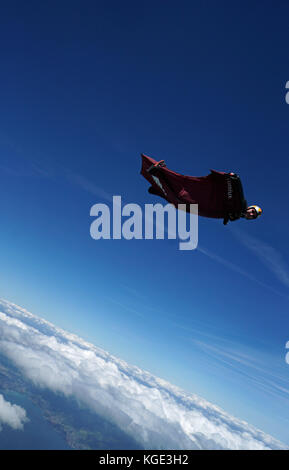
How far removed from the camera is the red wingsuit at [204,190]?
7.39m

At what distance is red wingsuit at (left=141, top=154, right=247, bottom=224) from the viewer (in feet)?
24.2

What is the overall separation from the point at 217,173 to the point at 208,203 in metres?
1.30

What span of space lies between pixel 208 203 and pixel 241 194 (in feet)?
5.04

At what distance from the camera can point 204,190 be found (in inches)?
334
